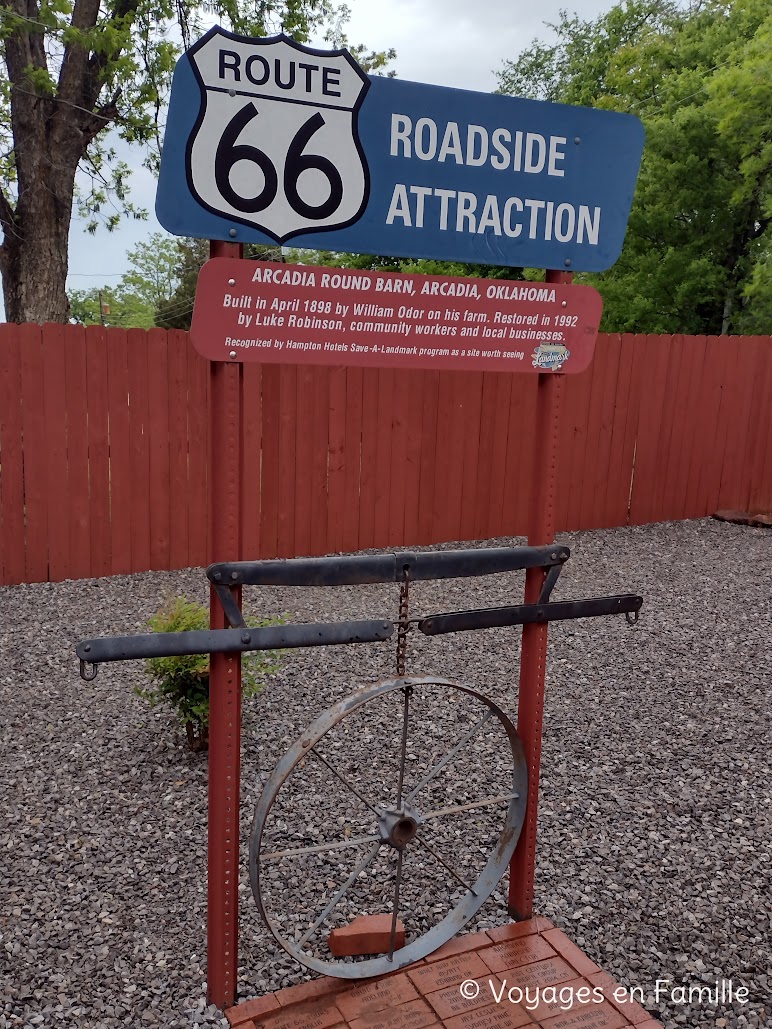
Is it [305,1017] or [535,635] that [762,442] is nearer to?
[535,635]

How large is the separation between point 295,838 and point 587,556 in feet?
17.5

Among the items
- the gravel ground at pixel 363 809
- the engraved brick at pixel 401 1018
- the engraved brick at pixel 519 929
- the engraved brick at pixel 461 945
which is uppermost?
the engraved brick at pixel 401 1018

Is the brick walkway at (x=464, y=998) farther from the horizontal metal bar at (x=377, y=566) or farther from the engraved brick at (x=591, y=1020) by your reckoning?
the horizontal metal bar at (x=377, y=566)

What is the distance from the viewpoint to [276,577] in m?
2.31

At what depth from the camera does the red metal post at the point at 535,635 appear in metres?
2.72

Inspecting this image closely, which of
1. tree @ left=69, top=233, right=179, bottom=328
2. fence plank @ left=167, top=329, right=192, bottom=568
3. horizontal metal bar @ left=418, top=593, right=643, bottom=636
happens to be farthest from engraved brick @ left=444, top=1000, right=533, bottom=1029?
tree @ left=69, top=233, right=179, bottom=328

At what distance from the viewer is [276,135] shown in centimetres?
217

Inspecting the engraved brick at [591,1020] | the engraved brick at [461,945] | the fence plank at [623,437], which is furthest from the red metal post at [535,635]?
the fence plank at [623,437]

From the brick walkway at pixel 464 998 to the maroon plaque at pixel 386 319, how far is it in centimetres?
190

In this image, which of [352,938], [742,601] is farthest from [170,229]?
[742,601]

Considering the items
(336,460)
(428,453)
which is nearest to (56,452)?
(336,460)

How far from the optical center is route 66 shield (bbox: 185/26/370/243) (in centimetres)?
210

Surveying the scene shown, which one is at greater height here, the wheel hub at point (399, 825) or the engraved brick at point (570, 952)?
the wheel hub at point (399, 825)

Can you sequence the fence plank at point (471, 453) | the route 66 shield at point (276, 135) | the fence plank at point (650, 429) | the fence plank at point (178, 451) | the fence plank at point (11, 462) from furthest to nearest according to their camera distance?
1. the fence plank at point (650, 429)
2. the fence plank at point (471, 453)
3. the fence plank at point (178, 451)
4. the fence plank at point (11, 462)
5. the route 66 shield at point (276, 135)
